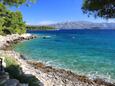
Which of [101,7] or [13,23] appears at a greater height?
[101,7]

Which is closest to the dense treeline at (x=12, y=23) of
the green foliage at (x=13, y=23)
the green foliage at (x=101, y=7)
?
the green foliage at (x=13, y=23)

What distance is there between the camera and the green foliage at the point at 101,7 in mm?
11602

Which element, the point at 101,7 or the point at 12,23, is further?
the point at 12,23

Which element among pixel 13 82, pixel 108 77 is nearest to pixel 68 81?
pixel 108 77

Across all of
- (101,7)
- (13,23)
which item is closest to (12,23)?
(13,23)

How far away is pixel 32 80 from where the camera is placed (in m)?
14.2

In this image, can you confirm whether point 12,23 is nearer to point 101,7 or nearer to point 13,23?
point 13,23

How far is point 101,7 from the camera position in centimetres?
1181

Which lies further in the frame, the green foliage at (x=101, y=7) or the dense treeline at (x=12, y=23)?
the dense treeline at (x=12, y=23)

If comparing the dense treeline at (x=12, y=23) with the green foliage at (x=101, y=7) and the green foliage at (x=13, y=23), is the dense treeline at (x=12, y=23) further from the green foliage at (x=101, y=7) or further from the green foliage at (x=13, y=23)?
the green foliage at (x=101, y=7)

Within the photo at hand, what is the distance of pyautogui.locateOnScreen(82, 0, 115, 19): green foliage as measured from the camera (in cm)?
1160

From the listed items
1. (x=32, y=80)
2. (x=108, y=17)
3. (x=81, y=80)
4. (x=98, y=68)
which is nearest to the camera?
(x=108, y=17)

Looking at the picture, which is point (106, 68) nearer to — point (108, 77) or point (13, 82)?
point (108, 77)

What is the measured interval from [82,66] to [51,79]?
11.1m
